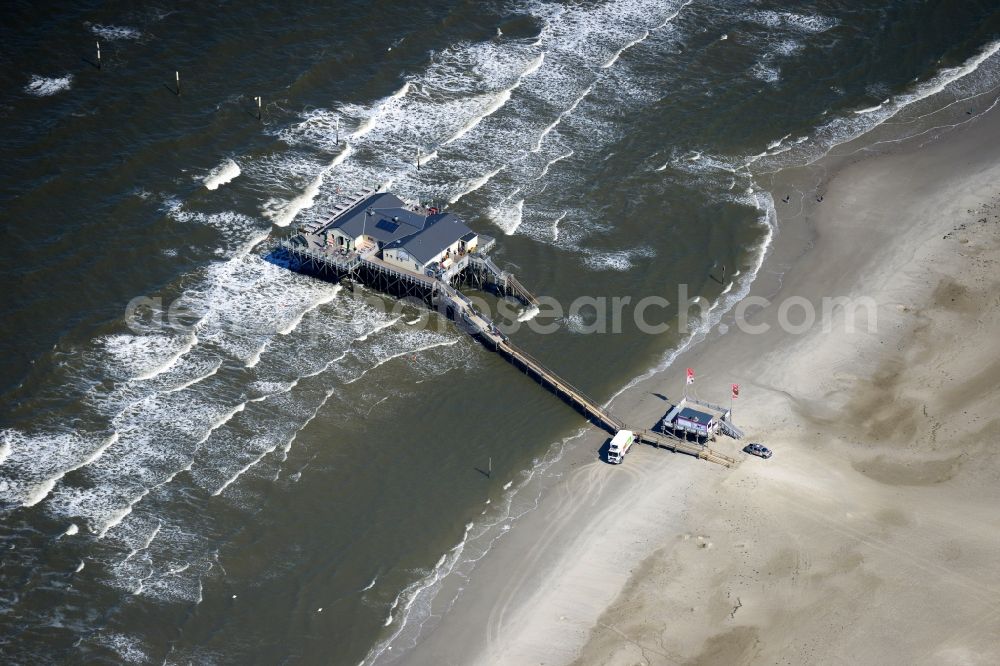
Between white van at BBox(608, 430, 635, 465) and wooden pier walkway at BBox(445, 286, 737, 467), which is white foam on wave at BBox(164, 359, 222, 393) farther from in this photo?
white van at BBox(608, 430, 635, 465)

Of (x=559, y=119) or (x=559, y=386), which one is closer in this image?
(x=559, y=386)

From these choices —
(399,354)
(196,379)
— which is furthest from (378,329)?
(196,379)

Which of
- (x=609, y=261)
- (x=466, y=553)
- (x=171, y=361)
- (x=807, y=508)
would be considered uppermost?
(x=807, y=508)

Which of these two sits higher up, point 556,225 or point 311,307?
point 556,225

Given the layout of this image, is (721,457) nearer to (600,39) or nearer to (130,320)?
(130,320)

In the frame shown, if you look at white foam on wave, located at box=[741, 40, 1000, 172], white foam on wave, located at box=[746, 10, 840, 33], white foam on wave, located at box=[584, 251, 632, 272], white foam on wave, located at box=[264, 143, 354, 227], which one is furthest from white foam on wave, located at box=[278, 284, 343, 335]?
white foam on wave, located at box=[746, 10, 840, 33]

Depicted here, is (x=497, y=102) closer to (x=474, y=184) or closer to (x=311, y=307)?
(x=474, y=184)
